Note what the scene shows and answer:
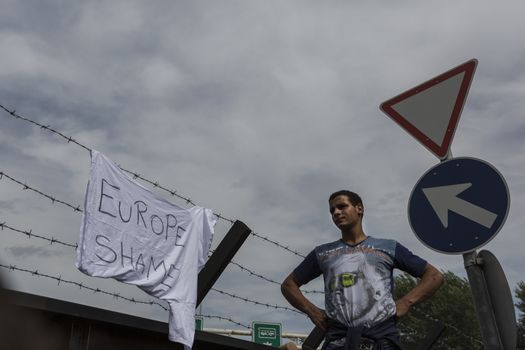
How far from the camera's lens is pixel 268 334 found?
531 inches

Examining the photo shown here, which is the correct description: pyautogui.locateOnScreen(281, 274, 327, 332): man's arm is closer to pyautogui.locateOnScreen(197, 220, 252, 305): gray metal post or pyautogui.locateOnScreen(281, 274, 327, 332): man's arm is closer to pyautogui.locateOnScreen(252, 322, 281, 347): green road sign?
pyautogui.locateOnScreen(197, 220, 252, 305): gray metal post

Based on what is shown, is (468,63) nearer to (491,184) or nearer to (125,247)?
(491,184)

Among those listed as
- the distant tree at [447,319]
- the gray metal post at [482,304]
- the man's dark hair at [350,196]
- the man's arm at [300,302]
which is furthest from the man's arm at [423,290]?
the distant tree at [447,319]

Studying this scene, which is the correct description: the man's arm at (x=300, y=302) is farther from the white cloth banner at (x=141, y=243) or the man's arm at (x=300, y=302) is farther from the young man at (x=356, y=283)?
the white cloth banner at (x=141, y=243)

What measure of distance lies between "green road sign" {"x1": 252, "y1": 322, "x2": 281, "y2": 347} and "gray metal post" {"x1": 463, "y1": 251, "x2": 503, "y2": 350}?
1056 centimetres

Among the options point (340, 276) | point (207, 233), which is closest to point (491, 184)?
point (340, 276)

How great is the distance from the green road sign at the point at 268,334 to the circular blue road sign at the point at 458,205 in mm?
10437

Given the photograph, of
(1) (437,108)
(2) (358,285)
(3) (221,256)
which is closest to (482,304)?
(2) (358,285)

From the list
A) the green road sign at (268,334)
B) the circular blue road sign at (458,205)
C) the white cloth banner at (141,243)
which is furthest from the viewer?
the green road sign at (268,334)

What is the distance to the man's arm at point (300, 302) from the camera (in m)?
3.00

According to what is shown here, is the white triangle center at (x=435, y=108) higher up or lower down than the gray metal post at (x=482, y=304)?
higher up

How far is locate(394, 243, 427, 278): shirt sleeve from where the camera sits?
120 inches

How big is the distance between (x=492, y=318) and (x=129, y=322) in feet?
7.01

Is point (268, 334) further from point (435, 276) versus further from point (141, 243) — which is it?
point (435, 276)
